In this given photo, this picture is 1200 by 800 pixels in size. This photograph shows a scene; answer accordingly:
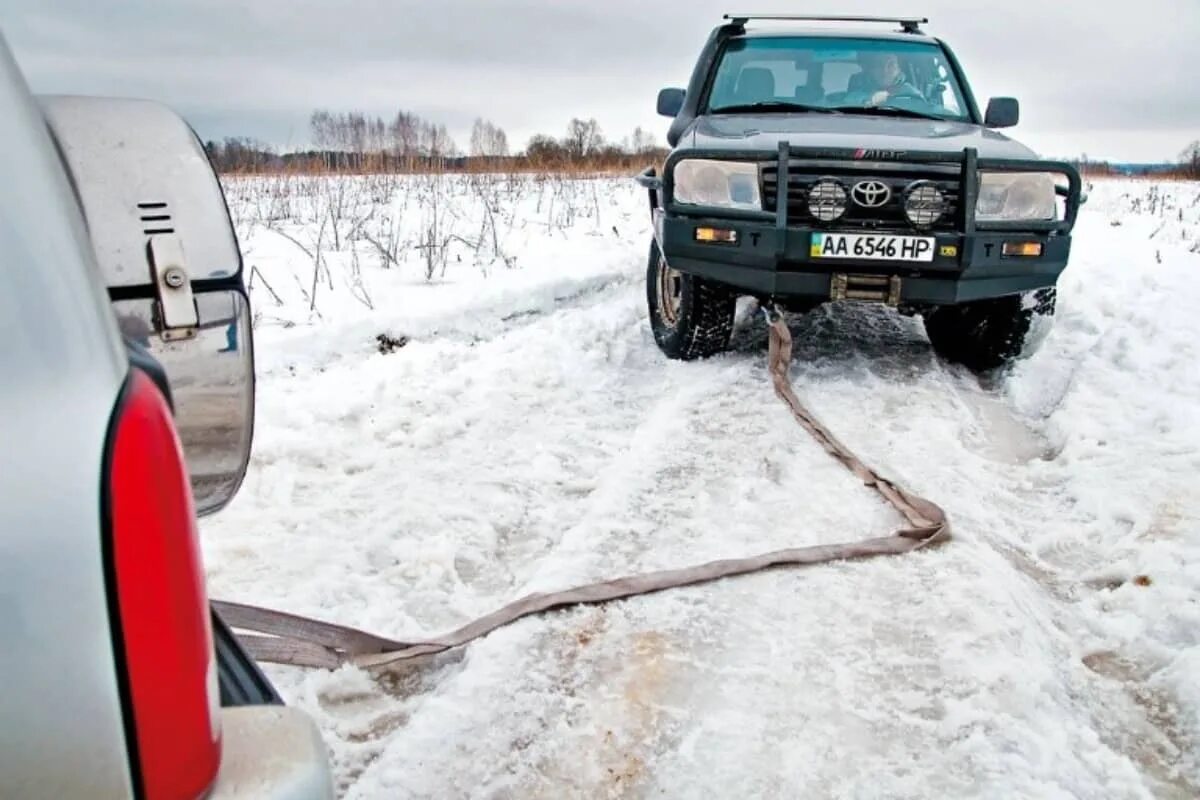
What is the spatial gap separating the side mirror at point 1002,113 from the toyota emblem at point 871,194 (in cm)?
136

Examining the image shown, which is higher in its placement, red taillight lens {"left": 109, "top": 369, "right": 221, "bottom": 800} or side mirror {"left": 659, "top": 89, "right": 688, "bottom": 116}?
side mirror {"left": 659, "top": 89, "right": 688, "bottom": 116}

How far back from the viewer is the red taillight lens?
2.28 feet

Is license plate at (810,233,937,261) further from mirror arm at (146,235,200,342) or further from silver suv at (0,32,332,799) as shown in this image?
silver suv at (0,32,332,799)

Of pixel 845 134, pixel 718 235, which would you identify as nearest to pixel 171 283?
pixel 718 235

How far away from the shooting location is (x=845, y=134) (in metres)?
3.84

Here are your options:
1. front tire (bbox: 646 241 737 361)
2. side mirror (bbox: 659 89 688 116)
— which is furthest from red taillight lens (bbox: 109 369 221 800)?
side mirror (bbox: 659 89 688 116)

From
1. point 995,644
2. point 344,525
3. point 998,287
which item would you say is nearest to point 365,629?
point 344,525

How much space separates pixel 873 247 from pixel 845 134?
22.8 inches

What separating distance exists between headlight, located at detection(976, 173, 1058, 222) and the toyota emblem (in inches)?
15.1

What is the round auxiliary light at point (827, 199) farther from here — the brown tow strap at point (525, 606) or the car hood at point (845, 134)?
the brown tow strap at point (525, 606)

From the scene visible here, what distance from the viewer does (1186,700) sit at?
1.81 m

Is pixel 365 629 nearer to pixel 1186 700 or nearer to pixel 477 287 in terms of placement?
pixel 1186 700

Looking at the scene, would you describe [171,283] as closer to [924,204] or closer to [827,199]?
[827,199]

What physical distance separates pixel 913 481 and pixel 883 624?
0.93 meters
